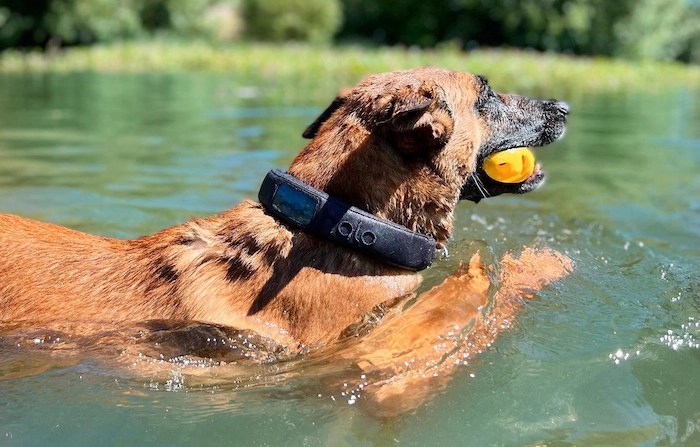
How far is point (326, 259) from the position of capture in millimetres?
4102

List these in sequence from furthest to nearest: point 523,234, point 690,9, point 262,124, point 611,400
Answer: point 690,9
point 262,124
point 523,234
point 611,400

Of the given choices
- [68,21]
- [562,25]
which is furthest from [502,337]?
[562,25]

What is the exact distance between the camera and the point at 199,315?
13.5 ft

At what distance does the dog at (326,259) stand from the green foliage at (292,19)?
48.1m

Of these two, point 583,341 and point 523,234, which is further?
point 523,234

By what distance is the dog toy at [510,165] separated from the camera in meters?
4.65

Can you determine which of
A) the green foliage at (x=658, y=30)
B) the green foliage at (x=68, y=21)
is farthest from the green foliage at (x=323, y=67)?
the green foliage at (x=658, y=30)

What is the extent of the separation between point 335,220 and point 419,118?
71 cm

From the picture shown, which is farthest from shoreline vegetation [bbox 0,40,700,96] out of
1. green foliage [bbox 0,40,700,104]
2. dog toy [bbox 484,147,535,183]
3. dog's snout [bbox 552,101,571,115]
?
dog toy [bbox 484,147,535,183]

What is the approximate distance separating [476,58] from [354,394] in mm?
29382

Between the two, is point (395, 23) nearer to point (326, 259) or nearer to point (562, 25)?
point (562, 25)

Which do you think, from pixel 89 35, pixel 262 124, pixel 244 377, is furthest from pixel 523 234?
pixel 89 35

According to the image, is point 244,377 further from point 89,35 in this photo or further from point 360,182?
point 89,35

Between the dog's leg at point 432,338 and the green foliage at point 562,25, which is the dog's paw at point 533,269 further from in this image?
the green foliage at point 562,25
